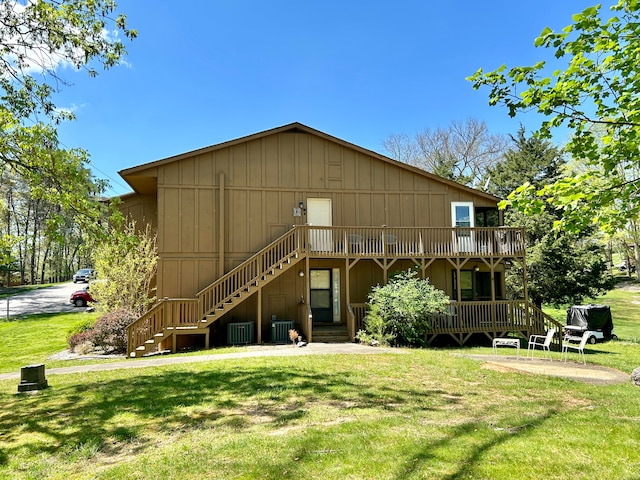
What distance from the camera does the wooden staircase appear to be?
12.3m

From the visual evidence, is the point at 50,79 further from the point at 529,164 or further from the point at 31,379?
the point at 529,164

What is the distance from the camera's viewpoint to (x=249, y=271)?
46.7 ft

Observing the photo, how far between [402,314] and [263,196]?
22.4 ft

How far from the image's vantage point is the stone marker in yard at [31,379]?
301 inches

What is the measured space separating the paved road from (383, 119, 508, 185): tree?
27.8m

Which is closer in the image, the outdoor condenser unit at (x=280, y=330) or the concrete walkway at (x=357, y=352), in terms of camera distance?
the concrete walkway at (x=357, y=352)

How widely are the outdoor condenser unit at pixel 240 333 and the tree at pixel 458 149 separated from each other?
25.5m

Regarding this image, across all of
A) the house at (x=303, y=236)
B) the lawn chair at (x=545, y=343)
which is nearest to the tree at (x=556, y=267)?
the house at (x=303, y=236)

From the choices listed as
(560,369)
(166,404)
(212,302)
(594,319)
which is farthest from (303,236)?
(594,319)

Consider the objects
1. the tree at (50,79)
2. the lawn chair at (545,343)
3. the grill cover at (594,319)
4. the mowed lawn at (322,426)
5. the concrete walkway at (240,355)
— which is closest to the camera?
the mowed lawn at (322,426)

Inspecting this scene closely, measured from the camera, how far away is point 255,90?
22031 mm

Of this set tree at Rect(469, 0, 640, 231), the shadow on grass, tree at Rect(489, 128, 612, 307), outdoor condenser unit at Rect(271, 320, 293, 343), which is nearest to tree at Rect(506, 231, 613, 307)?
tree at Rect(489, 128, 612, 307)

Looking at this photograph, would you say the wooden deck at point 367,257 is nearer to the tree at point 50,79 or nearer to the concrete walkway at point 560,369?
the concrete walkway at point 560,369

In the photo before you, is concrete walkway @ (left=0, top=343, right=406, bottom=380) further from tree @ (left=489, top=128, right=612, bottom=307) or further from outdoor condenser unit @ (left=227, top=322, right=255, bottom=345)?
tree @ (left=489, top=128, right=612, bottom=307)
